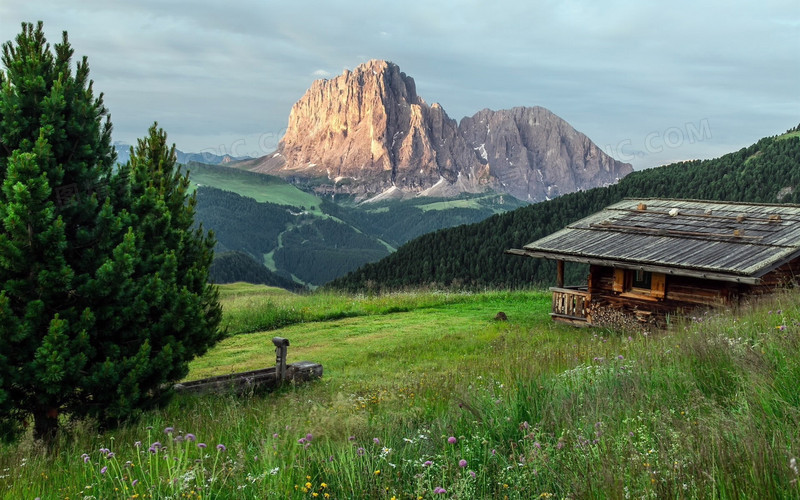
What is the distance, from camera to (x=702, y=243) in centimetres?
1791

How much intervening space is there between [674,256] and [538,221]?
221 ft

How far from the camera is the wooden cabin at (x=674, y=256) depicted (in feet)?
53.4

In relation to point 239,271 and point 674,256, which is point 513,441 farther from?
point 239,271

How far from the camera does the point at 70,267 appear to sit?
6.73 meters

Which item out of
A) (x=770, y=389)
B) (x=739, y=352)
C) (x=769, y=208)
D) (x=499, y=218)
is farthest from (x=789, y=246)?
(x=499, y=218)

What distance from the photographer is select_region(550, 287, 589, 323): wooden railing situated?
1966 cm

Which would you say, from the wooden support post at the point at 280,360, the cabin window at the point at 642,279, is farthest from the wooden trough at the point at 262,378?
the cabin window at the point at 642,279

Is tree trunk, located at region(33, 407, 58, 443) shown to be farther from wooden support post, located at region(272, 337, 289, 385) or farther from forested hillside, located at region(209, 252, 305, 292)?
forested hillside, located at region(209, 252, 305, 292)

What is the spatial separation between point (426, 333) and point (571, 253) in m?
5.50

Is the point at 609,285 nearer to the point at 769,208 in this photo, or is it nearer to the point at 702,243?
the point at 702,243

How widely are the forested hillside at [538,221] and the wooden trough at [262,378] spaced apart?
55.4 meters

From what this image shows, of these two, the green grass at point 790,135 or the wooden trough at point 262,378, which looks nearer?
the wooden trough at point 262,378

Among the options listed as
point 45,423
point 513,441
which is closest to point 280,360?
point 45,423

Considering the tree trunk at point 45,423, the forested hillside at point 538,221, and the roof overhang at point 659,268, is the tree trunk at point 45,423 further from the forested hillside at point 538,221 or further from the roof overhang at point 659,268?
the forested hillside at point 538,221
